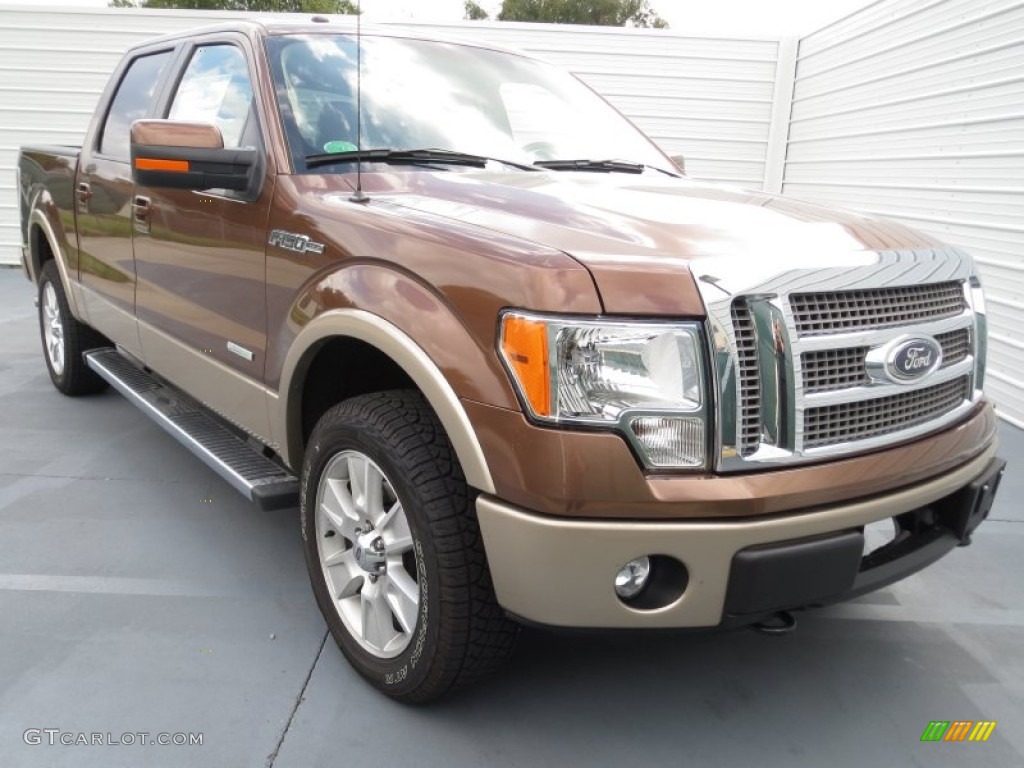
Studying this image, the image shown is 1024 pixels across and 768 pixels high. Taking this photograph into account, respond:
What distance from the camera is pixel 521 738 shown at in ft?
7.11

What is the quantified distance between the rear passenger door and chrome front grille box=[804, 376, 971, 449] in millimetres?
1731

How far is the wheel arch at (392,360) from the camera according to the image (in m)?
1.87

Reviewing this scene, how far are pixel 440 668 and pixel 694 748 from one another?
711mm

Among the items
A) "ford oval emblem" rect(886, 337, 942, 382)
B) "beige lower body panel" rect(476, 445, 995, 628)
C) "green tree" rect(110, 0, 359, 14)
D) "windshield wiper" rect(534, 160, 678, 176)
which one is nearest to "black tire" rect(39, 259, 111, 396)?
"windshield wiper" rect(534, 160, 678, 176)

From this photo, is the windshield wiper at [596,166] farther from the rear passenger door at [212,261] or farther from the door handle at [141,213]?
the door handle at [141,213]

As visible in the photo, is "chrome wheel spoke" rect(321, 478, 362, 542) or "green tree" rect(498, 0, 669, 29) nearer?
"chrome wheel spoke" rect(321, 478, 362, 542)

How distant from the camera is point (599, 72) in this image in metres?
9.83

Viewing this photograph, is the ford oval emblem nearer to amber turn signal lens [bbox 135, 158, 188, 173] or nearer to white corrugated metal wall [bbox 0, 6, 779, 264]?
amber turn signal lens [bbox 135, 158, 188, 173]

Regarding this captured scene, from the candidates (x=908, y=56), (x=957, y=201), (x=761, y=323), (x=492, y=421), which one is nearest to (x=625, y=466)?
(x=492, y=421)

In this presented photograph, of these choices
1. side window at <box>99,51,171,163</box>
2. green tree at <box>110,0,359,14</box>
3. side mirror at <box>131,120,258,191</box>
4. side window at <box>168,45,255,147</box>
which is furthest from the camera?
green tree at <box>110,0,359,14</box>

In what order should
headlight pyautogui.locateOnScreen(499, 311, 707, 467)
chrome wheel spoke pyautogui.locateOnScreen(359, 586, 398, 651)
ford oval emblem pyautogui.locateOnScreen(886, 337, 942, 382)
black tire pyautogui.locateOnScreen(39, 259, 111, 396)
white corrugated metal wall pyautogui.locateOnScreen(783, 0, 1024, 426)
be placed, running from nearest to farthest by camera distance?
1. headlight pyautogui.locateOnScreen(499, 311, 707, 467)
2. ford oval emblem pyautogui.locateOnScreen(886, 337, 942, 382)
3. chrome wheel spoke pyautogui.locateOnScreen(359, 586, 398, 651)
4. black tire pyautogui.locateOnScreen(39, 259, 111, 396)
5. white corrugated metal wall pyautogui.locateOnScreen(783, 0, 1024, 426)

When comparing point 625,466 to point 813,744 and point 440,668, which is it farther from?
point 813,744

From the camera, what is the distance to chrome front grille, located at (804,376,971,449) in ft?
6.16

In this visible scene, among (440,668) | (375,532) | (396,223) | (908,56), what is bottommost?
(440,668)
